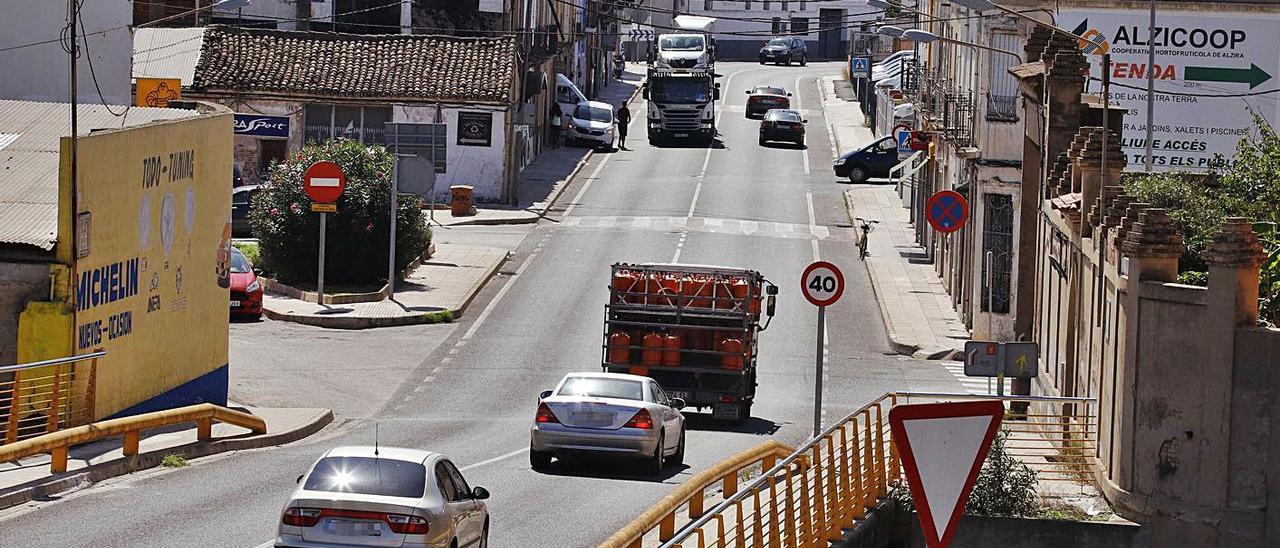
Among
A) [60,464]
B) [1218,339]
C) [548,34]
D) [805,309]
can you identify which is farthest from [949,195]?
[548,34]

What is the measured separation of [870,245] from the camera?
2079 inches

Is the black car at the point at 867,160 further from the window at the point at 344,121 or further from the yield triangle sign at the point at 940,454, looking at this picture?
the yield triangle sign at the point at 940,454

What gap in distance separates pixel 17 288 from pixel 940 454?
1534 centimetres

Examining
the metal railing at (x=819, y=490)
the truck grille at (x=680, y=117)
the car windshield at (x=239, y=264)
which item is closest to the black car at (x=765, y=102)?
the truck grille at (x=680, y=117)

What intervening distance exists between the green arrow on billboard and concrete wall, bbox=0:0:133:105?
2497cm

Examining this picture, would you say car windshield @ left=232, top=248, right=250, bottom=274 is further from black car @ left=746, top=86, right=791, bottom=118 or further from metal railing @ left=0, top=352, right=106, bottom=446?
black car @ left=746, top=86, right=791, bottom=118

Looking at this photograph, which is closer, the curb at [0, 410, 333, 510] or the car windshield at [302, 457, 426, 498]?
the car windshield at [302, 457, 426, 498]

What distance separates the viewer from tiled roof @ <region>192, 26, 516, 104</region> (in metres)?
56.8

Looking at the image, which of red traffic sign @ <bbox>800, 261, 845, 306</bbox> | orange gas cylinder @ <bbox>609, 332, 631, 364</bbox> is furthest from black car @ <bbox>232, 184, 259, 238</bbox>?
red traffic sign @ <bbox>800, 261, 845, 306</bbox>

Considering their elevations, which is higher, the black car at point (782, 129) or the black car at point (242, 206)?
the black car at point (782, 129)

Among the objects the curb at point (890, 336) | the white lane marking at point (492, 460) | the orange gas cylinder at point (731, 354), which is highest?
the orange gas cylinder at point (731, 354)

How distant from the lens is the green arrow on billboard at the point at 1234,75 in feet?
144

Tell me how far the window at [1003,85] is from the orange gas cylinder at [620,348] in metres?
13.0

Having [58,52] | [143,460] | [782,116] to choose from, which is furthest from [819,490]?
[782,116]
